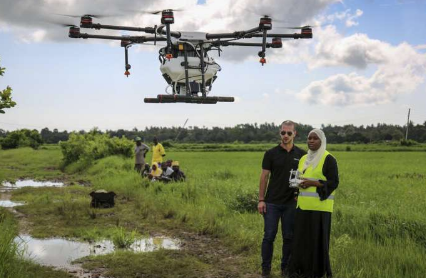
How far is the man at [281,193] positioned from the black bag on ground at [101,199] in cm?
675

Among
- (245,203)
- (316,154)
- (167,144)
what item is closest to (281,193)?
(316,154)

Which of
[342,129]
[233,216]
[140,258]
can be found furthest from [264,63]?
[342,129]

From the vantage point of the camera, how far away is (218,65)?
10.3 metres

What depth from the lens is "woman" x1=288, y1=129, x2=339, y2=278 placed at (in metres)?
5.18

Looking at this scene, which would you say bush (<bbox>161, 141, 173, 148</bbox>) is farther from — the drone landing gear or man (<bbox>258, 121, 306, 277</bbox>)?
man (<bbox>258, 121, 306, 277</bbox>)

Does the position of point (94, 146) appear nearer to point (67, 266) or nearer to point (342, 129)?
point (67, 266)

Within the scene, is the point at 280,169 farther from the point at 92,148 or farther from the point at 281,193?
the point at 92,148

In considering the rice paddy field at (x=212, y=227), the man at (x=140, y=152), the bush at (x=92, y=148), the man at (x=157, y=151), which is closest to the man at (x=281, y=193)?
the rice paddy field at (x=212, y=227)

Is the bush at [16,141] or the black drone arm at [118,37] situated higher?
the black drone arm at [118,37]

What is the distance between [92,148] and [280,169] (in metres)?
23.7

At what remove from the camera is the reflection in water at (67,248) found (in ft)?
23.7

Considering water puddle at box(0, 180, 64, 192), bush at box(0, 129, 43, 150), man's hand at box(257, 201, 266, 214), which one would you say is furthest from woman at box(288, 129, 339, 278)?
bush at box(0, 129, 43, 150)

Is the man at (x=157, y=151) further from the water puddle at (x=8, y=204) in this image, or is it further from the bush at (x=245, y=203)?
the bush at (x=245, y=203)

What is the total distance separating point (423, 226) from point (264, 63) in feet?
13.5
